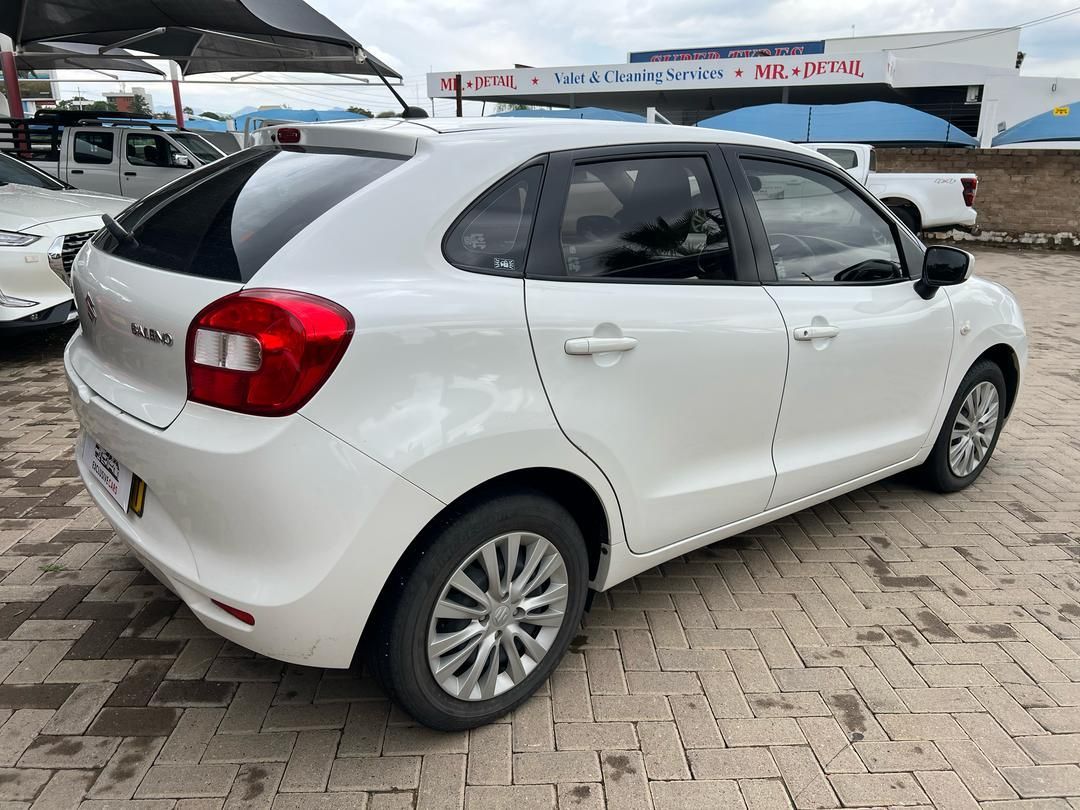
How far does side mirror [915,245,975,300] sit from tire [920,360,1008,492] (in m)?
0.63

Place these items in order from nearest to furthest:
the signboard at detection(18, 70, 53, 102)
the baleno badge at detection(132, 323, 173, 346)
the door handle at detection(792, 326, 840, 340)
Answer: the baleno badge at detection(132, 323, 173, 346), the door handle at detection(792, 326, 840, 340), the signboard at detection(18, 70, 53, 102)

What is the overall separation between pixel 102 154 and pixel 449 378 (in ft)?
40.6

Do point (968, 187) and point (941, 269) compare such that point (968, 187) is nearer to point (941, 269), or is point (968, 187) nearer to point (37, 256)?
point (941, 269)

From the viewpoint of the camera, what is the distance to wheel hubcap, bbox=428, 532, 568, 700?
2154 millimetres

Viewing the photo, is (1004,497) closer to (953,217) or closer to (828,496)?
(828,496)

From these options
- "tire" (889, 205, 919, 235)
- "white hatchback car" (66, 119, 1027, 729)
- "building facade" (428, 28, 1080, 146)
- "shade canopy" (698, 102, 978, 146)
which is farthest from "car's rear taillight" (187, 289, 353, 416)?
"building facade" (428, 28, 1080, 146)

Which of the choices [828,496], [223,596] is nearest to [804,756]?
[828,496]

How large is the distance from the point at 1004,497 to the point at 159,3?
12.0m

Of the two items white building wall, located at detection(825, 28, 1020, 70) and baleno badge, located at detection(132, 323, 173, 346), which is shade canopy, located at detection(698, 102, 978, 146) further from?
baleno badge, located at detection(132, 323, 173, 346)

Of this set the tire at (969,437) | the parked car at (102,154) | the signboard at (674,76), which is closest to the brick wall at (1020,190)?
the signboard at (674,76)

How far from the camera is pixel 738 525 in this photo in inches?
114

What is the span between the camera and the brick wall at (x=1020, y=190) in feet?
49.6

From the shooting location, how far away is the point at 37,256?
219 inches

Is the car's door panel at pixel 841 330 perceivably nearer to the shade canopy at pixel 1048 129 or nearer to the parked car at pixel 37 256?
the parked car at pixel 37 256
